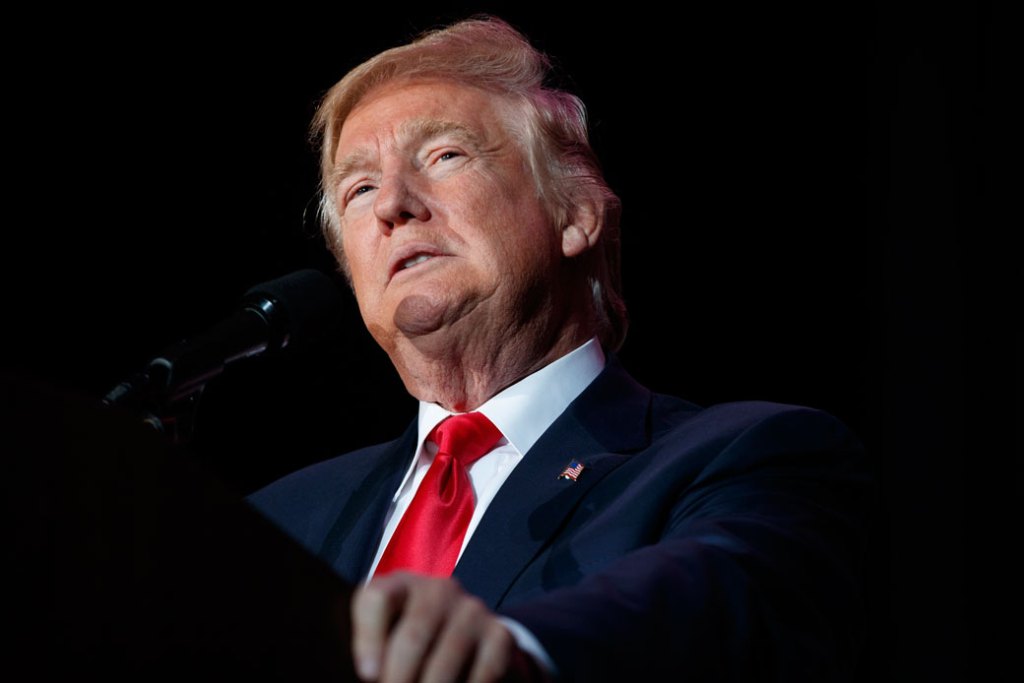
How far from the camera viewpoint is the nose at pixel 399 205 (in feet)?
6.99

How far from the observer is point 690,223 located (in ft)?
9.75

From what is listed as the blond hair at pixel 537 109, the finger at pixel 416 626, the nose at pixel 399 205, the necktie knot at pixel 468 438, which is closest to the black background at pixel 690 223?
the blond hair at pixel 537 109

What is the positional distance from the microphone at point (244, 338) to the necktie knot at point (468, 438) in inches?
11.9

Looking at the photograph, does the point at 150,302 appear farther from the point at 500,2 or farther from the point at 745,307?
the point at 745,307

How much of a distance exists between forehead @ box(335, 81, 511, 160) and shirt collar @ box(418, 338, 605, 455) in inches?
18.3

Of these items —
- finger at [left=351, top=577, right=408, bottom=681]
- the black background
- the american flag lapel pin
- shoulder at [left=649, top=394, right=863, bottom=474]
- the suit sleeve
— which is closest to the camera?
finger at [left=351, top=577, right=408, bottom=681]

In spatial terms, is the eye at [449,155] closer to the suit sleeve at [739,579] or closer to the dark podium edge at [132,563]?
the suit sleeve at [739,579]

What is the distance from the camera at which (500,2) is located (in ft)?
9.95

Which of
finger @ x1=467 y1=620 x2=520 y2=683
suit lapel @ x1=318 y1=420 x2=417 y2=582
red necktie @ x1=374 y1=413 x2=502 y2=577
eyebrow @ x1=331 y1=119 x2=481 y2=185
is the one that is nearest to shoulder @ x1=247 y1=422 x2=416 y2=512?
suit lapel @ x1=318 y1=420 x2=417 y2=582

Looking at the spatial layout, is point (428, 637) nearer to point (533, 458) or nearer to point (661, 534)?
point (661, 534)

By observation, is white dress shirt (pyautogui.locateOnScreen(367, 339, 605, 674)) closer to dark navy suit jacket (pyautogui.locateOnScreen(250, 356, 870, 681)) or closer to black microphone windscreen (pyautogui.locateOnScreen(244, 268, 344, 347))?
dark navy suit jacket (pyautogui.locateOnScreen(250, 356, 870, 681))

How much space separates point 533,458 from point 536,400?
245mm

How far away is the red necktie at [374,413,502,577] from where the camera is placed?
180 centimetres

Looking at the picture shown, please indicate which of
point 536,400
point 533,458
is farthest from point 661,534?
point 536,400
